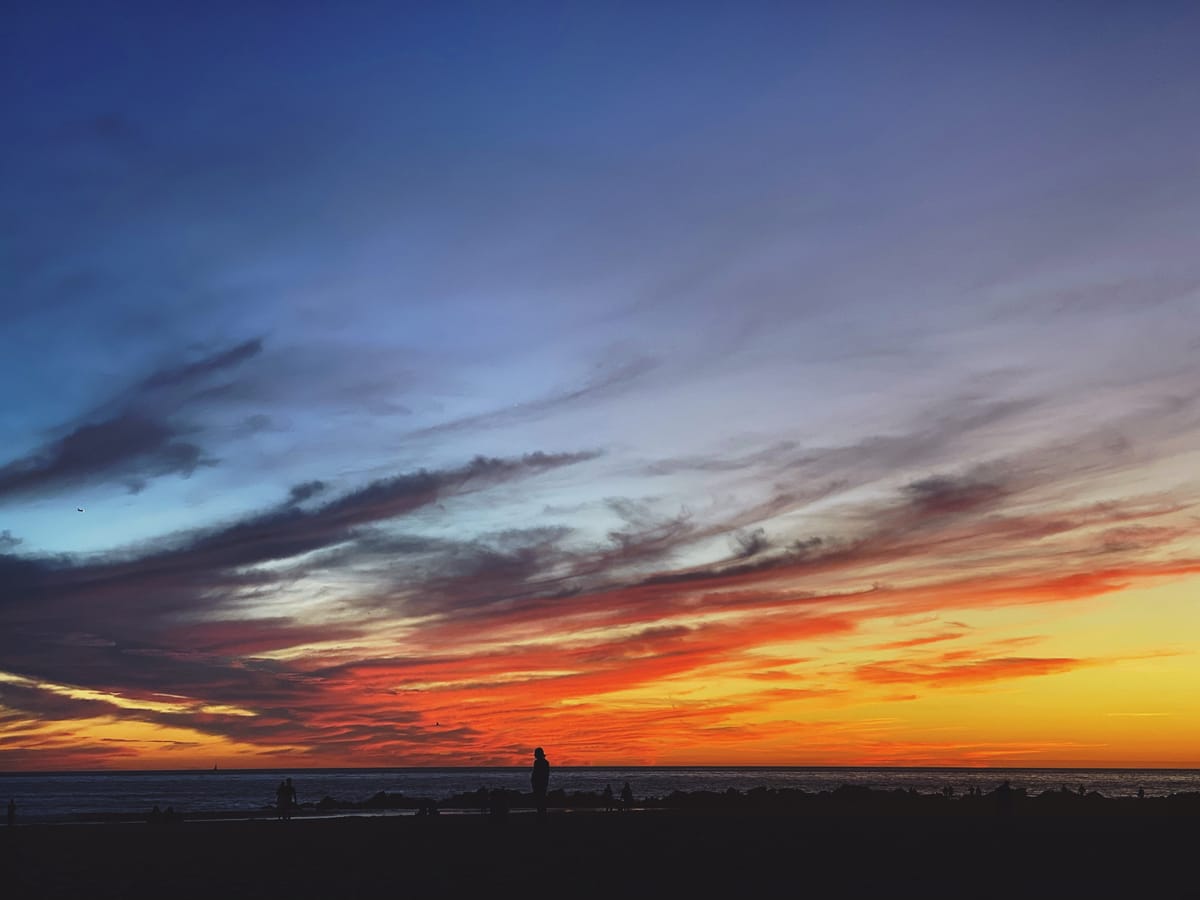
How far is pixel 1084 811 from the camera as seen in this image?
48.0m

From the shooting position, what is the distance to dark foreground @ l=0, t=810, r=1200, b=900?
1978 centimetres

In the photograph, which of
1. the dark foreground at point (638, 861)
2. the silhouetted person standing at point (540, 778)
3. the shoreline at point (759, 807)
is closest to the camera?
the dark foreground at point (638, 861)

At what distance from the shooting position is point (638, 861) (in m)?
23.9

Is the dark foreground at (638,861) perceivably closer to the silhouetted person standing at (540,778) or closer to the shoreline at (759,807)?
the silhouetted person standing at (540,778)

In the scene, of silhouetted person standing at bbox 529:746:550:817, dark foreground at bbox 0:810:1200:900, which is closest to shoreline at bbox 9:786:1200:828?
silhouetted person standing at bbox 529:746:550:817

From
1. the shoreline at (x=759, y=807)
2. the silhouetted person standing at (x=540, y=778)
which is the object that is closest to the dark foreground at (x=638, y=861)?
the silhouetted person standing at (x=540, y=778)

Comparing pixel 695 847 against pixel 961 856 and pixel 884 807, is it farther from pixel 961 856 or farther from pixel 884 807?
pixel 884 807

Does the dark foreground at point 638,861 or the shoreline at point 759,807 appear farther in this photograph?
the shoreline at point 759,807

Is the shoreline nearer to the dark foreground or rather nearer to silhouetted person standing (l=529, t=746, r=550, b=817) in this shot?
silhouetted person standing (l=529, t=746, r=550, b=817)

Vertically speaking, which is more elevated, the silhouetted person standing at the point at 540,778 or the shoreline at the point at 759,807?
the silhouetted person standing at the point at 540,778

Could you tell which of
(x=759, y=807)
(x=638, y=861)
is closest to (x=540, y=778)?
(x=638, y=861)

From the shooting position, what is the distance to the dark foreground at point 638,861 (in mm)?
19781

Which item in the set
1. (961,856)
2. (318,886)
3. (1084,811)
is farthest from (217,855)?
(1084,811)

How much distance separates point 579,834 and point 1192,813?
98.0 ft
